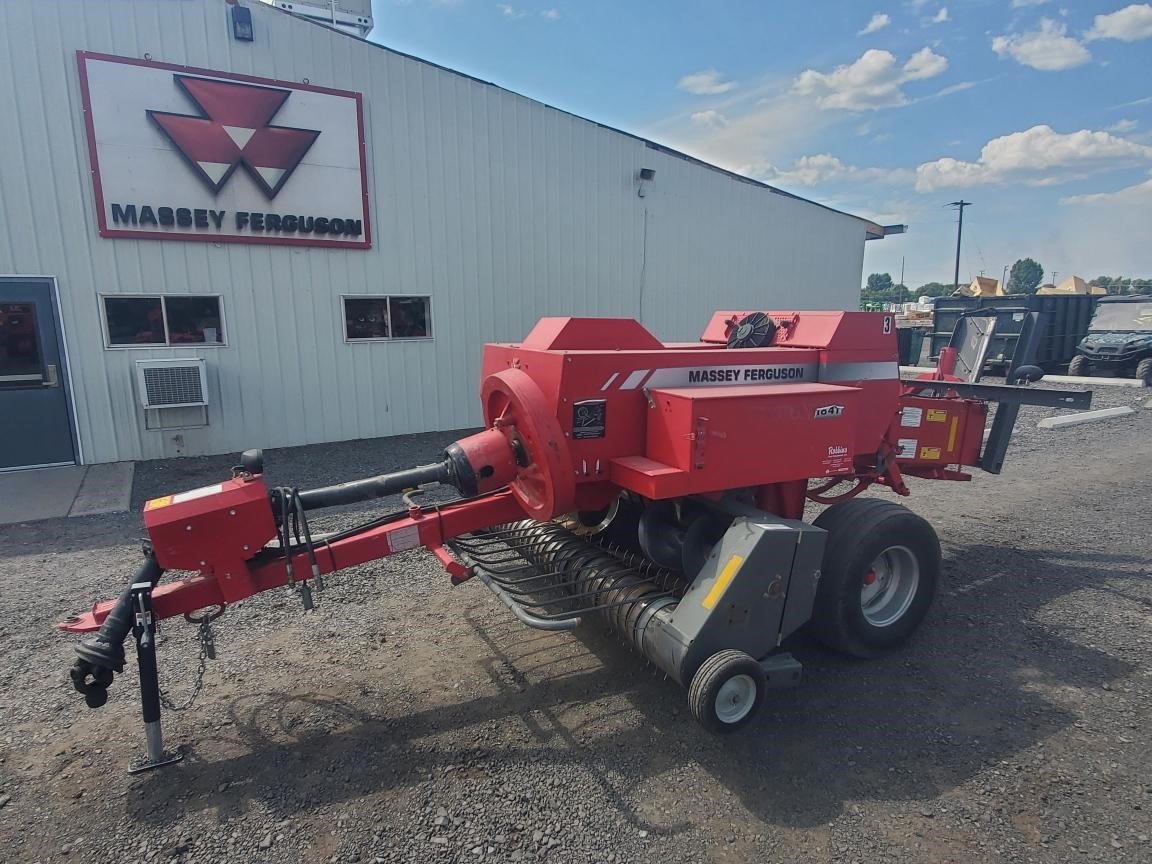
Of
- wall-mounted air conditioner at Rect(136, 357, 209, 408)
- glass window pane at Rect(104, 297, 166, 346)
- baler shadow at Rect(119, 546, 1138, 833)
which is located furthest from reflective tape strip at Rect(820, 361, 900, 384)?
glass window pane at Rect(104, 297, 166, 346)

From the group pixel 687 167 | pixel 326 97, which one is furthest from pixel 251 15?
pixel 687 167

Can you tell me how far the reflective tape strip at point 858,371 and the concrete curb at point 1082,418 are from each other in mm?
9198

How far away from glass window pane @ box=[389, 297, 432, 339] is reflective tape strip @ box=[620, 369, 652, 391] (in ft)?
23.5

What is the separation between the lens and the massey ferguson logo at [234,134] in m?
8.20

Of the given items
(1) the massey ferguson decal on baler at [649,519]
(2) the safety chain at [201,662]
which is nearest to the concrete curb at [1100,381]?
(1) the massey ferguson decal on baler at [649,519]

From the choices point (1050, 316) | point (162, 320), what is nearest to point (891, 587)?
point (162, 320)

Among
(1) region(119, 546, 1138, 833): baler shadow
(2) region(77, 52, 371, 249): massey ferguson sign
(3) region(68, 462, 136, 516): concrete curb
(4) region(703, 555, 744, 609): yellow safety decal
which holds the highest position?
(2) region(77, 52, 371, 249): massey ferguson sign

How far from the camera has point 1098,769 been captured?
2992 millimetres

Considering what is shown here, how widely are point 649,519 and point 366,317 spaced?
712 centimetres

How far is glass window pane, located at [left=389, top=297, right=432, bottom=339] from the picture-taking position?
32.4 ft

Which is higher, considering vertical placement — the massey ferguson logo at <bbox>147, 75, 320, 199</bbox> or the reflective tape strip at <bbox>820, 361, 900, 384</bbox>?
the massey ferguson logo at <bbox>147, 75, 320, 199</bbox>

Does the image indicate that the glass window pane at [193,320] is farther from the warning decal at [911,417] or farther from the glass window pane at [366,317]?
the warning decal at [911,417]

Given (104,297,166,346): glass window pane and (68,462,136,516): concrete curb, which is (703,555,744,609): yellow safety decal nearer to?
(68,462,136,516): concrete curb

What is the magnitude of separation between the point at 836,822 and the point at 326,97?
9.66m
